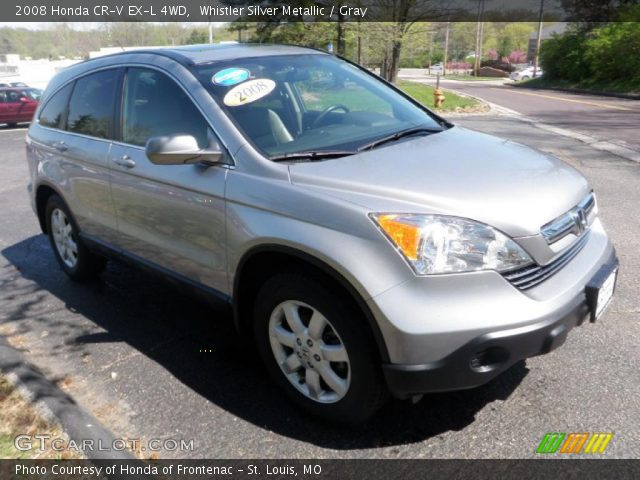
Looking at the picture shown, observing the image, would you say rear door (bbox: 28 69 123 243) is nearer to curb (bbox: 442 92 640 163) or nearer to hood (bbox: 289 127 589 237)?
hood (bbox: 289 127 589 237)

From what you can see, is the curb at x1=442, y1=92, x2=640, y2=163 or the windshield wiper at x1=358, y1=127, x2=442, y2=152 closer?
the windshield wiper at x1=358, y1=127, x2=442, y2=152

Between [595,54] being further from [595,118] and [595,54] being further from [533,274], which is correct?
[533,274]

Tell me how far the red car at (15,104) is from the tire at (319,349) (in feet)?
68.2

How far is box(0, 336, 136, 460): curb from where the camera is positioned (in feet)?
8.78

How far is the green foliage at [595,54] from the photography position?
28.3 metres

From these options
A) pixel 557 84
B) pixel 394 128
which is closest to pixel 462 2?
pixel 557 84

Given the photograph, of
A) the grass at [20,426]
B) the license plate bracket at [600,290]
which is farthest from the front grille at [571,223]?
the grass at [20,426]

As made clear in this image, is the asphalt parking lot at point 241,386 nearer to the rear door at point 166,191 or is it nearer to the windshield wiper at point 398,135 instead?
the rear door at point 166,191

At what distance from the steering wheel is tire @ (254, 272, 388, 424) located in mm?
1068

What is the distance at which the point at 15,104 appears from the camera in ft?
66.8

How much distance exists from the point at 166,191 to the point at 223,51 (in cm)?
104

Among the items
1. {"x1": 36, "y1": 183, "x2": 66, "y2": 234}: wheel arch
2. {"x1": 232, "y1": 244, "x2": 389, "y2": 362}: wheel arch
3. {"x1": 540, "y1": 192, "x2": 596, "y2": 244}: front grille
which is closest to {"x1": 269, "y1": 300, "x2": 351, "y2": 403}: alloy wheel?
{"x1": 232, "y1": 244, "x2": 389, "y2": 362}: wheel arch

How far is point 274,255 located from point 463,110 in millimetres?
18449

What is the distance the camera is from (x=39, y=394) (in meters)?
3.06
